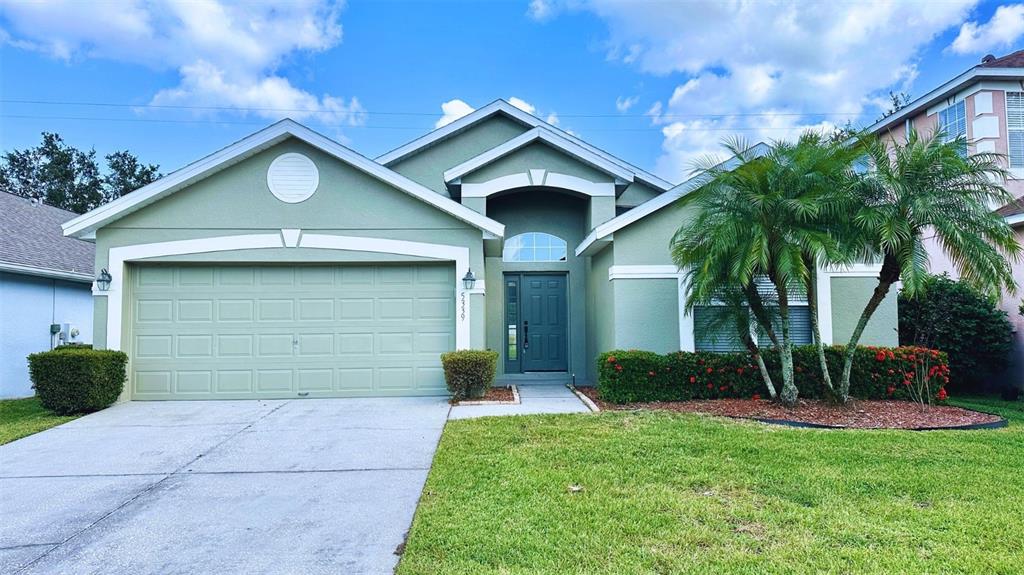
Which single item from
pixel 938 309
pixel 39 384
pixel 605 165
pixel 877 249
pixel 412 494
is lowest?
pixel 412 494

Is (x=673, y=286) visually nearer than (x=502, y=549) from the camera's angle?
No

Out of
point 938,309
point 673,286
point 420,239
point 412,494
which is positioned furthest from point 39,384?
point 938,309

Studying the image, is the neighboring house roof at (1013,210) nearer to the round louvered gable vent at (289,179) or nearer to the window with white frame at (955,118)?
the window with white frame at (955,118)

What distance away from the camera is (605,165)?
36.8ft

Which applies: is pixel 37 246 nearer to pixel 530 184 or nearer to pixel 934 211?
pixel 530 184

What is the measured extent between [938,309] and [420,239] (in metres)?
10.2

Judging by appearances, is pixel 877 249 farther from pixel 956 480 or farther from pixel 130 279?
pixel 130 279

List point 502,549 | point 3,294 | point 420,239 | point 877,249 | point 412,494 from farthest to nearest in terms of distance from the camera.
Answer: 1. point 3,294
2. point 420,239
3. point 877,249
4. point 412,494
5. point 502,549

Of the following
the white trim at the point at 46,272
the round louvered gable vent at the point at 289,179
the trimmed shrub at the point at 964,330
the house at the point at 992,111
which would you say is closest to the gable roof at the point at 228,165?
the round louvered gable vent at the point at 289,179

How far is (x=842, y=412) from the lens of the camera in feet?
26.0

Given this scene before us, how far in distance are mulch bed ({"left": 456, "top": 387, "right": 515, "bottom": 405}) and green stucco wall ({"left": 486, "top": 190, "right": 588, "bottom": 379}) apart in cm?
196

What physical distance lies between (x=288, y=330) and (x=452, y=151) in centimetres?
576

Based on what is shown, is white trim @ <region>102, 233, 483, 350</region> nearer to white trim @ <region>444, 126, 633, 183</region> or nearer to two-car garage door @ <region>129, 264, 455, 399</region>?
two-car garage door @ <region>129, 264, 455, 399</region>

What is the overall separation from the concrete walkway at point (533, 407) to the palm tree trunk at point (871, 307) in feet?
12.5
